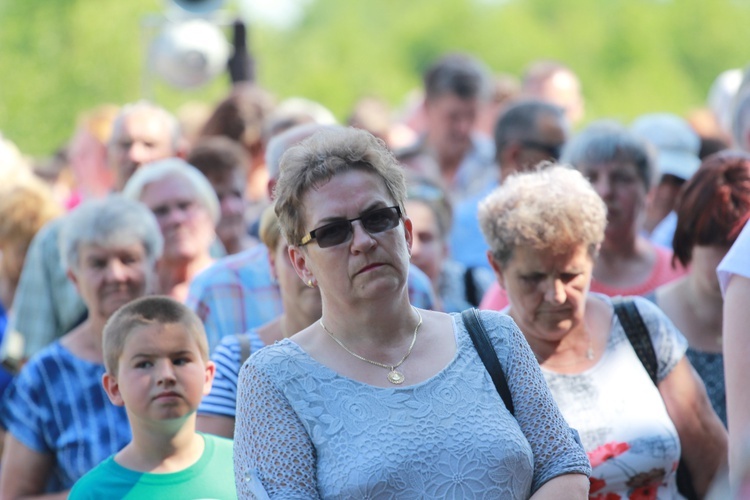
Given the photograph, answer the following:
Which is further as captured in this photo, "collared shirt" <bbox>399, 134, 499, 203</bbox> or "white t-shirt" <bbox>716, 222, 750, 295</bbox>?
"collared shirt" <bbox>399, 134, 499, 203</bbox>

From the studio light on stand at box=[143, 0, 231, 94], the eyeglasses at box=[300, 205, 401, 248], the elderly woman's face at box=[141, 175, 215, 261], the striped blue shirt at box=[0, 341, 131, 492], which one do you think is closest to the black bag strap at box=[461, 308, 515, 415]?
the eyeglasses at box=[300, 205, 401, 248]

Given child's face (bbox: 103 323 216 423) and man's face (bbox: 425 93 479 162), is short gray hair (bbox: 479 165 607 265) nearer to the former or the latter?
child's face (bbox: 103 323 216 423)

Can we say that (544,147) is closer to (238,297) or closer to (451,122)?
(238,297)

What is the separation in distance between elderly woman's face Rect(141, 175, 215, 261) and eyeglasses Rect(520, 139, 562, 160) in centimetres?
164

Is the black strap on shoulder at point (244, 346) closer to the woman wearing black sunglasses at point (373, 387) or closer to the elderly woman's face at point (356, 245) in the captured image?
the woman wearing black sunglasses at point (373, 387)

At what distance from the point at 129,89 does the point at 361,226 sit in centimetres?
1665

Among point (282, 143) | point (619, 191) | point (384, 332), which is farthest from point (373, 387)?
point (619, 191)

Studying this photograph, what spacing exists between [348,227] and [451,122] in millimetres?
5374

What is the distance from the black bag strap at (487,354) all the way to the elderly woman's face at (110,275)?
6.86ft

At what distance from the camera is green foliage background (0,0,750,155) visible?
744 inches

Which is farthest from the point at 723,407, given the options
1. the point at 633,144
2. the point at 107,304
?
the point at 107,304

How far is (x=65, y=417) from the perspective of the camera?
464cm

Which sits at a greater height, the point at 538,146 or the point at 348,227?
the point at 348,227

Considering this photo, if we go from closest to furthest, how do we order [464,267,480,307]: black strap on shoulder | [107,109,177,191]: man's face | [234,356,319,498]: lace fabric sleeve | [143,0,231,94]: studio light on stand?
[234,356,319,498]: lace fabric sleeve < [464,267,480,307]: black strap on shoulder < [107,109,177,191]: man's face < [143,0,231,94]: studio light on stand
